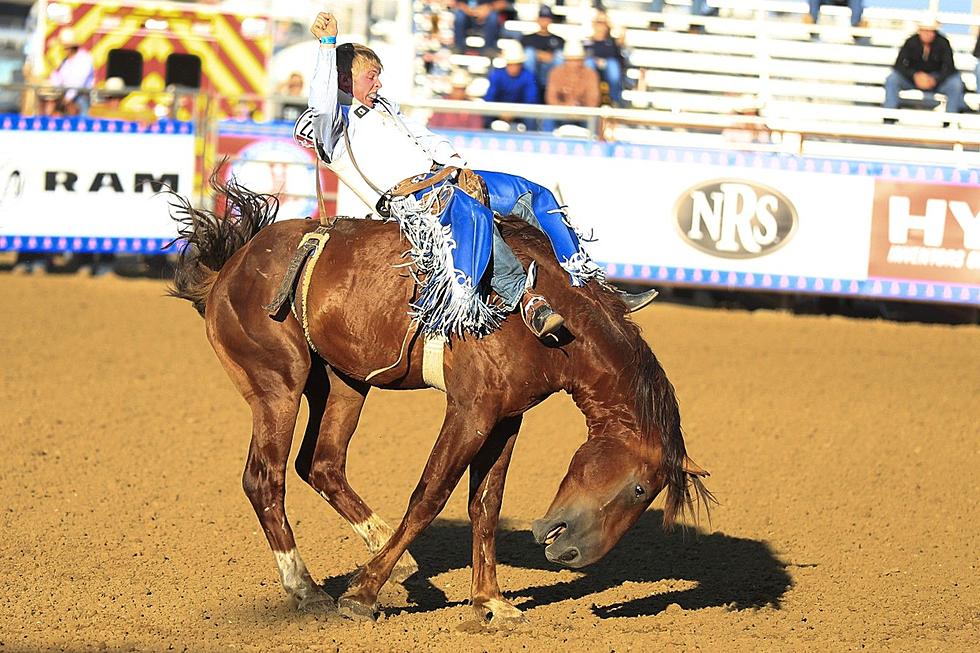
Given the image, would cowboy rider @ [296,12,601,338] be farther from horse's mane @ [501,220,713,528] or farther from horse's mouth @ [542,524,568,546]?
horse's mouth @ [542,524,568,546]

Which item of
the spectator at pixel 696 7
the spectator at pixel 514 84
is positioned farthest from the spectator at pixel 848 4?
the spectator at pixel 514 84

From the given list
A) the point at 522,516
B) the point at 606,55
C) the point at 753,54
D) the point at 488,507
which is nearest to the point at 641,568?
the point at 522,516

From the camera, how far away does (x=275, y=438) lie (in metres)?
5.21

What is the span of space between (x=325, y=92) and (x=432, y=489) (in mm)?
1559

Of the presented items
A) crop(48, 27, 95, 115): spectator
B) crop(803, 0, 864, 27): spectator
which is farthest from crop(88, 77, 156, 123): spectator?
crop(803, 0, 864, 27): spectator

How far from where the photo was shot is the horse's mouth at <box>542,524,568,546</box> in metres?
4.72

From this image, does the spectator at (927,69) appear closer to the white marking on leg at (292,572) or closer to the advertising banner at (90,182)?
the advertising banner at (90,182)

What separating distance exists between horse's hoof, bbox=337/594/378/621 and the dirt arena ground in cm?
4

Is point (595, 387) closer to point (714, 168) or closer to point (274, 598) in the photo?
point (274, 598)

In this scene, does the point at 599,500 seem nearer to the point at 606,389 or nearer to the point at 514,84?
the point at 606,389

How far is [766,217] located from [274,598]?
8.35 metres

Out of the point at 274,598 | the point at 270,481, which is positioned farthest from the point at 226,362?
the point at 274,598

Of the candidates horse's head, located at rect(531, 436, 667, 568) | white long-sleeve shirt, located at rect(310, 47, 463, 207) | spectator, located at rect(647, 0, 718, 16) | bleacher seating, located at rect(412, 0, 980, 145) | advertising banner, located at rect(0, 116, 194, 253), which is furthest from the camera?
spectator, located at rect(647, 0, 718, 16)

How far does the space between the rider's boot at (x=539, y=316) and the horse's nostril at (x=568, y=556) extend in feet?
2.62
